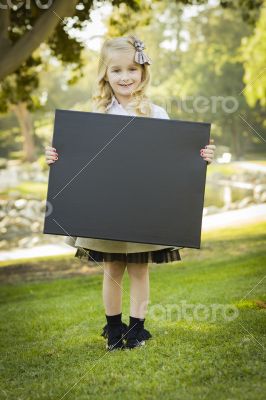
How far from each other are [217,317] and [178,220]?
1065 millimetres

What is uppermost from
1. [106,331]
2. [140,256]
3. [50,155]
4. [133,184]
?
[50,155]

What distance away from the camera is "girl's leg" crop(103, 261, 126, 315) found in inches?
117

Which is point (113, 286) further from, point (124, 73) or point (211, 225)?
point (211, 225)

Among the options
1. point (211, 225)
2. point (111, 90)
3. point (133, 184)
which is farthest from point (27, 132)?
point (133, 184)

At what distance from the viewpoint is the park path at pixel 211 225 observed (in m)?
9.41

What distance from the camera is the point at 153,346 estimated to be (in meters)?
2.88

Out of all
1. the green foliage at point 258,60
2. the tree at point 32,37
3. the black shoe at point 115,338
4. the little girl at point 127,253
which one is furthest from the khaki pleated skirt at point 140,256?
the green foliage at point 258,60

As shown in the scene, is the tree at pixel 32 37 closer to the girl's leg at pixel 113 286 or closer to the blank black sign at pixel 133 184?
the blank black sign at pixel 133 184

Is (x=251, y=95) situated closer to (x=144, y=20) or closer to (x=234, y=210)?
(x=234, y=210)

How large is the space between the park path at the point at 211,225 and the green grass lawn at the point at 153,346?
3.99m

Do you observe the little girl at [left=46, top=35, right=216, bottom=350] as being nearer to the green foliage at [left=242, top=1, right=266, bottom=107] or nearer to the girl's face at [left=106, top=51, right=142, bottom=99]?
the girl's face at [left=106, top=51, right=142, bottom=99]

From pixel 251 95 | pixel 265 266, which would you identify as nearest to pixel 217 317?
pixel 265 266

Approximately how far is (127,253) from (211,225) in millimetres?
7807

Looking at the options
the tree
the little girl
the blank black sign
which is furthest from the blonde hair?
the tree
